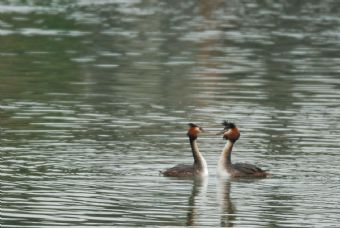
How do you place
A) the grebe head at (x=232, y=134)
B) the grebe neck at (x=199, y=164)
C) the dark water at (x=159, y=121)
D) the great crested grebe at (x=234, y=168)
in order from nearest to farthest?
the dark water at (x=159, y=121) < the great crested grebe at (x=234, y=168) < the grebe neck at (x=199, y=164) < the grebe head at (x=232, y=134)

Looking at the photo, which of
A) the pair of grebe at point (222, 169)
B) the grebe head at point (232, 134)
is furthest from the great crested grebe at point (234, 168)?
the grebe head at point (232, 134)

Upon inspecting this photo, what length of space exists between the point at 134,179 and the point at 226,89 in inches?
449

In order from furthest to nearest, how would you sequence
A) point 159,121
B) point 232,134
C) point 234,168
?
point 159,121
point 232,134
point 234,168

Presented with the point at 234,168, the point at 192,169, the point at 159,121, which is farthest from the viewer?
the point at 159,121

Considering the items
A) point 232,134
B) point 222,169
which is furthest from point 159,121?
point 222,169

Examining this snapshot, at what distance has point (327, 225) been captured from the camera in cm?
1816

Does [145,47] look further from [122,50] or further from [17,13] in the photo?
[17,13]

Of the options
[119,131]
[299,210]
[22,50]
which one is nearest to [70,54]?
[22,50]

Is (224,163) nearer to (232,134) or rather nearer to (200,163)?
(200,163)

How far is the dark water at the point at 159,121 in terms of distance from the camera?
63.4ft

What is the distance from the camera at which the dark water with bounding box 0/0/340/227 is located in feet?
63.4

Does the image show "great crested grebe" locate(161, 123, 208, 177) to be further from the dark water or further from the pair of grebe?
the dark water

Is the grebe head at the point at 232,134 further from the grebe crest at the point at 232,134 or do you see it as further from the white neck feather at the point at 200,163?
the white neck feather at the point at 200,163

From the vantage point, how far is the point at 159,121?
88.8 feet
